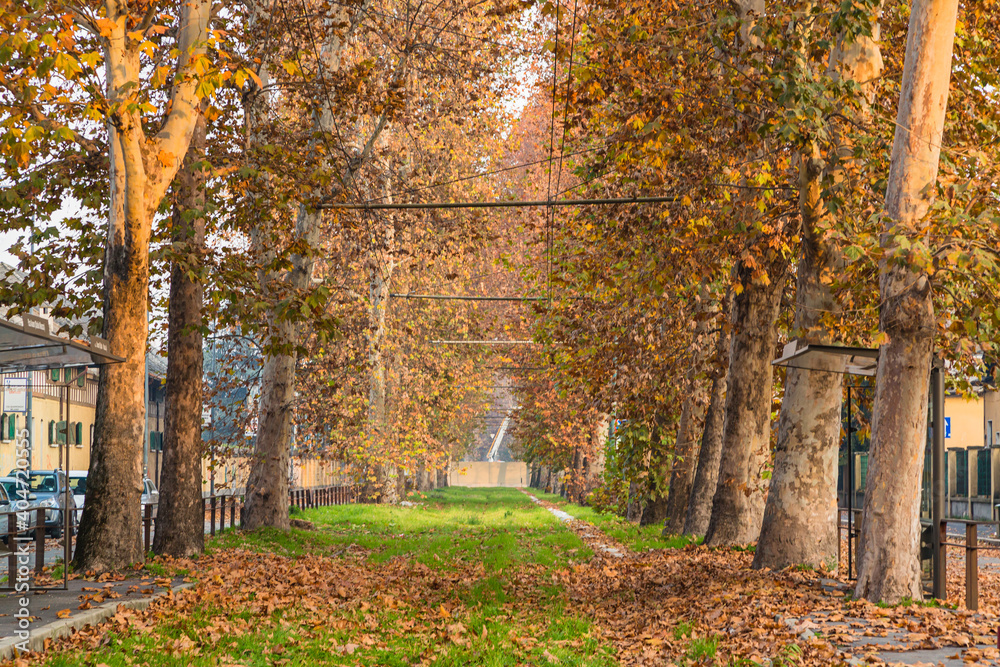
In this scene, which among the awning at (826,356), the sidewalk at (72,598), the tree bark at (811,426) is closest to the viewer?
the sidewalk at (72,598)

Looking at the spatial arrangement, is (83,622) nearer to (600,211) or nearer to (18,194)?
(18,194)

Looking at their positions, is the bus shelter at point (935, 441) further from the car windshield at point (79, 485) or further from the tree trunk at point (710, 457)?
the car windshield at point (79, 485)

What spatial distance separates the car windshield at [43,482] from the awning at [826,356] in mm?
19226

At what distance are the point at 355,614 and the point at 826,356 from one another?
547 cm

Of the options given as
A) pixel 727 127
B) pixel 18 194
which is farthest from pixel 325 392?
pixel 727 127

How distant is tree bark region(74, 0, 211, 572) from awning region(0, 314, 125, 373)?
1.10 meters

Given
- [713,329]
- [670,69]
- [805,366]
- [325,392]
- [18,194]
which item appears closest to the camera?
[805,366]

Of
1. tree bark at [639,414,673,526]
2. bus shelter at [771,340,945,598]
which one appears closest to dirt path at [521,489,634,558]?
tree bark at [639,414,673,526]

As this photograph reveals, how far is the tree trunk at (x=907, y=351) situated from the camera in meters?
9.47

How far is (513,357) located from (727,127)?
29339 millimetres

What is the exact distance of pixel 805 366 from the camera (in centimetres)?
1116

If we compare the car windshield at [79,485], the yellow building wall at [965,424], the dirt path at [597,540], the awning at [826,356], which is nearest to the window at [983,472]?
the yellow building wall at [965,424]

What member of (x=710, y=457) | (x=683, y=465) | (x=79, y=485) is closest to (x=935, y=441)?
(x=710, y=457)

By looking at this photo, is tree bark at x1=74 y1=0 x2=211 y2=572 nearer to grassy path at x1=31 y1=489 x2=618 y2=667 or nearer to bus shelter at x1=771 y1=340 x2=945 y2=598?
grassy path at x1=31 y1=489 x2=618 y2=667
